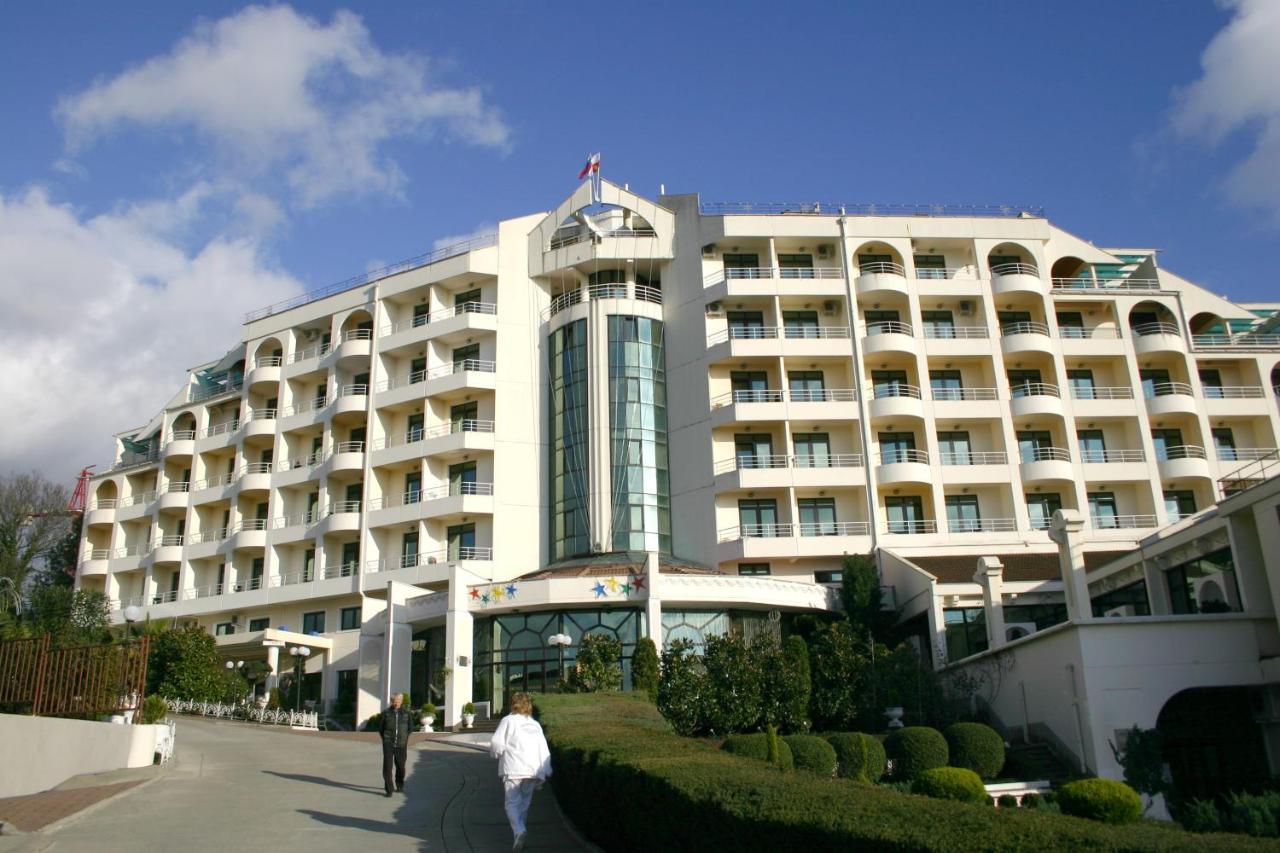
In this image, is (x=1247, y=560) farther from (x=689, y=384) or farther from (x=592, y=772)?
(x=689, y=384)

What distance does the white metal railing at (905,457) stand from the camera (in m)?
46.2

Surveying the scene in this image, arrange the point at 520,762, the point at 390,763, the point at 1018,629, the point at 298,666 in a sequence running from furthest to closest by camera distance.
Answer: the point at 298,666, the point at 1018,629, the point at 390,763, the point at 520,762

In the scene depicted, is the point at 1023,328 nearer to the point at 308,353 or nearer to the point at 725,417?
the point at 725,417

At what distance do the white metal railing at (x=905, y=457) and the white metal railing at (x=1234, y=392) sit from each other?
1446 centimetres

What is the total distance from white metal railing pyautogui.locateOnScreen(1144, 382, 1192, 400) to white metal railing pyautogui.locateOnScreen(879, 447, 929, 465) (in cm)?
1163

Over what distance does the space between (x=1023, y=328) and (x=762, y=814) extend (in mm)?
45455

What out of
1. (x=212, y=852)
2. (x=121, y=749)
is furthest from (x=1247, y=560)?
(x=121, y=749)

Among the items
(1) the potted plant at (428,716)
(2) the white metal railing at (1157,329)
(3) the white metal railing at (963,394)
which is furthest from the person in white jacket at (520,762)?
(2) the white metal railing at (1157,329)

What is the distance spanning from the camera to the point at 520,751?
12.6 metres

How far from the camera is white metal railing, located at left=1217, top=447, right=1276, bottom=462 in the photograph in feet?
157

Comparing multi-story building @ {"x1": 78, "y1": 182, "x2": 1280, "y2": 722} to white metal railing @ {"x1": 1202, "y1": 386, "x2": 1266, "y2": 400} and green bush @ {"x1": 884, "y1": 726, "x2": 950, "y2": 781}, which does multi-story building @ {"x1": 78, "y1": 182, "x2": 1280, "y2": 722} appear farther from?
green bush @ {"x1": 884, "y1": 726, "x2": 950, "y2": 781}

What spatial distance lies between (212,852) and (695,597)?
27.7 meters

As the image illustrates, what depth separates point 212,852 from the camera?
39.8 feet

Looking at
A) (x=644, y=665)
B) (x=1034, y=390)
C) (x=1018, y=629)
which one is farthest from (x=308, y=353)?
(x=1018, y=629)
